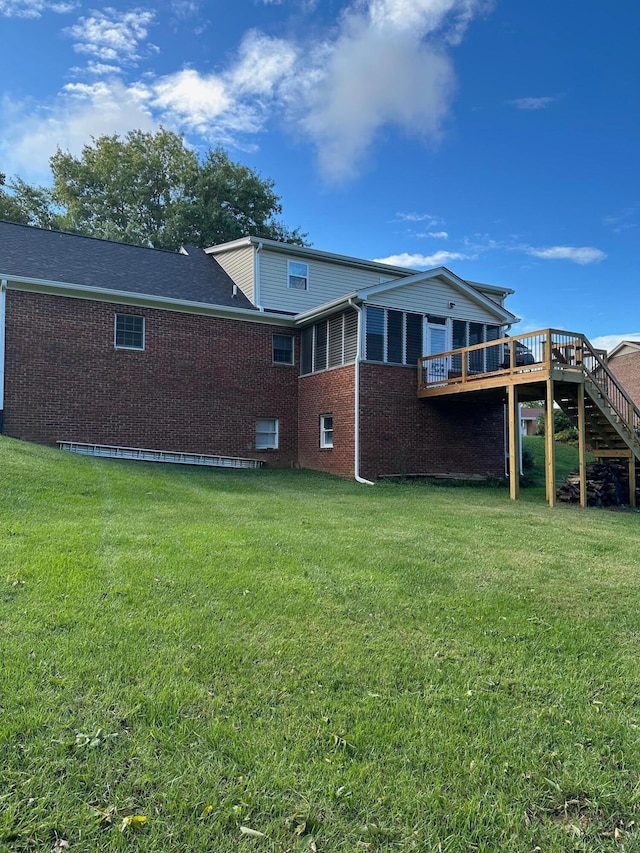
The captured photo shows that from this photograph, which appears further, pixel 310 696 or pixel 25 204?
pixel 25 204

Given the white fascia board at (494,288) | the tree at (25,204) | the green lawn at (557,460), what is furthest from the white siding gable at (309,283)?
the tree at (25,204)

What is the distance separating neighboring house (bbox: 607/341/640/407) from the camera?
88.6ft

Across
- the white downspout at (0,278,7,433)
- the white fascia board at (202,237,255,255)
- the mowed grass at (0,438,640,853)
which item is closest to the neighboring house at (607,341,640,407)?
the white fascia board at (202,237,255,255)

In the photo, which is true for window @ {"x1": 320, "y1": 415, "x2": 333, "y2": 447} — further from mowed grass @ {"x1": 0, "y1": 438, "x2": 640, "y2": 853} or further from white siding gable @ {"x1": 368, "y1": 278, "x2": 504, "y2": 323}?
mowed grass @ {"x1": 0, "y1": 438, "x2": 640, "y2": 853}

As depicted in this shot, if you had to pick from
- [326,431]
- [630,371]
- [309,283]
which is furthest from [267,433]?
[630,371]

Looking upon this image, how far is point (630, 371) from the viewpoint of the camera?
1078 inches

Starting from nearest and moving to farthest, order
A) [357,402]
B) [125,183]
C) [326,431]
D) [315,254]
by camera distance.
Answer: [357,402], [326,431], [315,254], [125,183]

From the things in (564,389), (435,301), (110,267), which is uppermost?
(110,267)

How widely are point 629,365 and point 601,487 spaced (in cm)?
1860

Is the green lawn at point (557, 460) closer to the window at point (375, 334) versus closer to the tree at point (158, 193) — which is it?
the window at point (375, 334)

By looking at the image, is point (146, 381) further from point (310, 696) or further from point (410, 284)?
point (310, 696)

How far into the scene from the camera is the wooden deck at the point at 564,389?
37.0 feet

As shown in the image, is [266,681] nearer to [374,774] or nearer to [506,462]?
[374,774]

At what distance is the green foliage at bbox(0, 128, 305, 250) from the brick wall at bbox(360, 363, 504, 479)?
18930 mm
